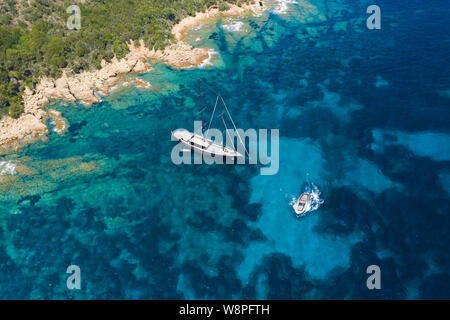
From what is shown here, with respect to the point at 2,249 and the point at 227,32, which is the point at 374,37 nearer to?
the point at 227,32

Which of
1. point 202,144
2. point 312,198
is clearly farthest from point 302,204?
point 202,144
